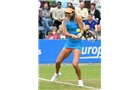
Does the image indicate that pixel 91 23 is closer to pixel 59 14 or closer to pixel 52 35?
pixel 59 14

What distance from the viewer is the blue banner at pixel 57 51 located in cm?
1745

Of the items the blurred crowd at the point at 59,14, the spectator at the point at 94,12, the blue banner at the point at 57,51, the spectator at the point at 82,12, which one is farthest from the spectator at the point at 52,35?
the spectator at the point at 94,12

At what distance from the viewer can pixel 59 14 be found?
19.4 m

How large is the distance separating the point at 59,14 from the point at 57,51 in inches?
95.1

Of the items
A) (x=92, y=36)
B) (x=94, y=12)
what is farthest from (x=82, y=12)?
(x=92, y=36)

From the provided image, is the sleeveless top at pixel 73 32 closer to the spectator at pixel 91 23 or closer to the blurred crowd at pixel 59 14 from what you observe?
the blurred crowd at pixel 59 14

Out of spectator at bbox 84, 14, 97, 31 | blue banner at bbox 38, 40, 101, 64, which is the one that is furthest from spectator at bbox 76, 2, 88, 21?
blue banner at bbox 38, 40, 101, 64

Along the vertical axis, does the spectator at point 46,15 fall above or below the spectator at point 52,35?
above

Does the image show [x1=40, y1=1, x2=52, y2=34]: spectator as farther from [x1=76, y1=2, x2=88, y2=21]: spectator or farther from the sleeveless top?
the sleeveless top

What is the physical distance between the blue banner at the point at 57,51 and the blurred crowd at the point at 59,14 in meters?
0.86

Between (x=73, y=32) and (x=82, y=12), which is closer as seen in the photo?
(x=73, y=32)
